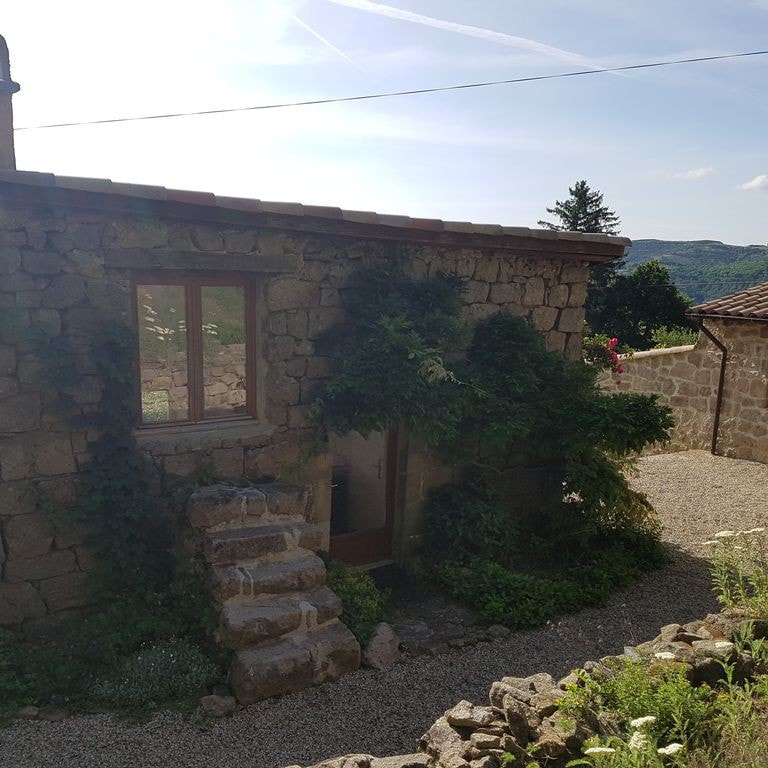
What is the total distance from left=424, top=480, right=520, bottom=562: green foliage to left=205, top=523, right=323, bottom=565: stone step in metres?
1.80

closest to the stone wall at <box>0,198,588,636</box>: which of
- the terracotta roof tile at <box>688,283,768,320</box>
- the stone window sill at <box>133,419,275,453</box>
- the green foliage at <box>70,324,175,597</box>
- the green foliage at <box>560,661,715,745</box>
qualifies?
the stone window sill at <box>133,419,275,453</box>

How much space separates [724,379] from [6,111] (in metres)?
11.2

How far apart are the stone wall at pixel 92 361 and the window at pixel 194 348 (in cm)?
13

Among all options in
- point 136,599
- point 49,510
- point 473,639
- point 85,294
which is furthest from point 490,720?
point 85,294

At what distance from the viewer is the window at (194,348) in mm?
5340

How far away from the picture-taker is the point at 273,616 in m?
4.59

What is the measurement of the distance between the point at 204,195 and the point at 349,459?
3325mm

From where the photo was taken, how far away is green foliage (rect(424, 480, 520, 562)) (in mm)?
6598

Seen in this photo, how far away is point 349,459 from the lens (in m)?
7.15

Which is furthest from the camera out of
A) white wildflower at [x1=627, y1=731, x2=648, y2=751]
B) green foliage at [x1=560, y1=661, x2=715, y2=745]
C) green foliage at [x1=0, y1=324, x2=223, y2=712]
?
green foliage at [x1=0, y1=324, x2=223, y2=712]

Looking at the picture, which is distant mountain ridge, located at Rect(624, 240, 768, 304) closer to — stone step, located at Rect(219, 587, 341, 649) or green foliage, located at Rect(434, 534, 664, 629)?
green foliage, located at Rect(434, 534, 664, 629)

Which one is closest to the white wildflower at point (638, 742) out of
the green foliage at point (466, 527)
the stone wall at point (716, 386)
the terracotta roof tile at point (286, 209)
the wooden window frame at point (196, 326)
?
the green foliage at point (466, 527)

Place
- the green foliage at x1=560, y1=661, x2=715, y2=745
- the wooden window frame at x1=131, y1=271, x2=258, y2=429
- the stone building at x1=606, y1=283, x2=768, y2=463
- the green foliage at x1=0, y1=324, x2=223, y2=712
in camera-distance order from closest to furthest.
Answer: the green foliage at x1=560, y1=661, x2=715, y2=745
the green foliage at x1=0, y1=324, x2=223, y2=712
the wooden window frame at x1=131, y1=271, x2=258, y2=429
the stone building at x1=606, y1=283, x2=768, y2=463

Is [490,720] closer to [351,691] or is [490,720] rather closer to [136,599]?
[351,691]
